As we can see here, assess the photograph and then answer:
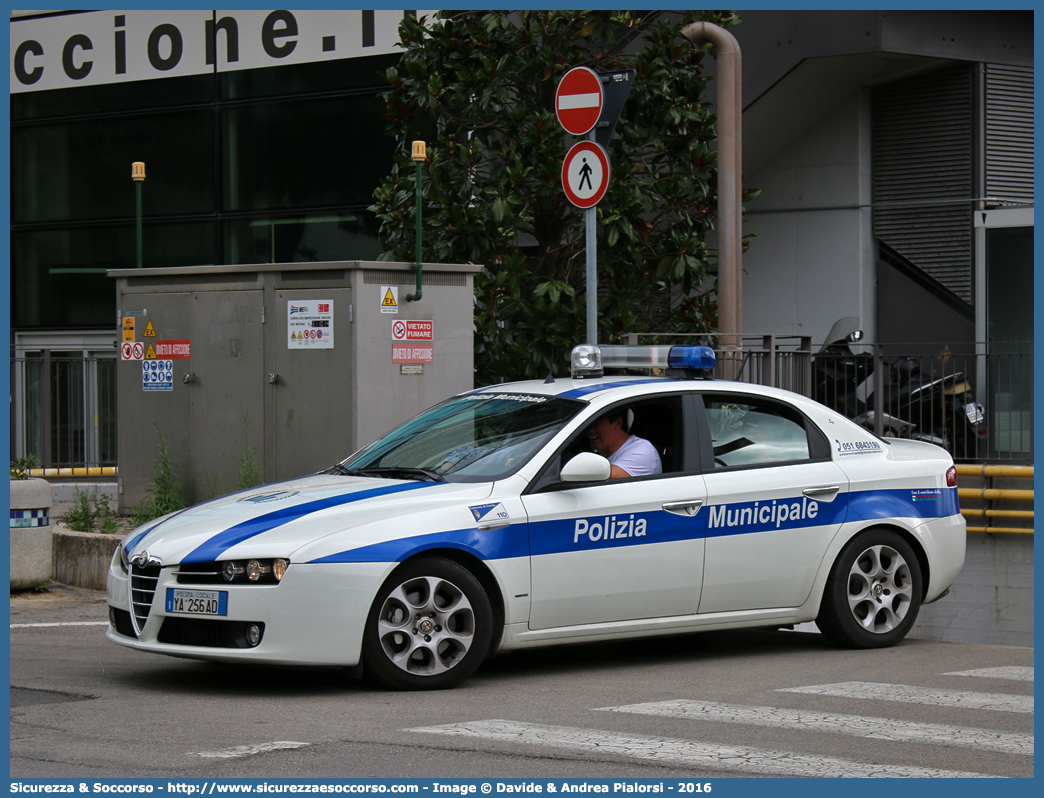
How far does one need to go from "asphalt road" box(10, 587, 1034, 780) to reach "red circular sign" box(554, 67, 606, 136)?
382 centimetres

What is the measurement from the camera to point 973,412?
12.2m

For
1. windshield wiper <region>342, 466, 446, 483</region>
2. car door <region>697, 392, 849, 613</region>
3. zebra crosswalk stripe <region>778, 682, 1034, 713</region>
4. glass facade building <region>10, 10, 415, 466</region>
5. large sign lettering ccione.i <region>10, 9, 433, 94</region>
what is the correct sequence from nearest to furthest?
zebra crosswalk stripe <region>778, 682, 1034, 713</region>, windshield wiper <region>342, 466, 446, 483</region>, car door <region>697, 392, 849, 613</region>, large sign lettering ccione.i <region>10, 9, 433, 94</region>, glass facade building <region>10, 10, 415, 466</region>

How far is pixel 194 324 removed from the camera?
1178 cm

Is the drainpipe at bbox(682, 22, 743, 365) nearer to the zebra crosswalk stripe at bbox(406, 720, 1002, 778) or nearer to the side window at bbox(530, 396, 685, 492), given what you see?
the side window at bbox(530, 396, 685, 492)

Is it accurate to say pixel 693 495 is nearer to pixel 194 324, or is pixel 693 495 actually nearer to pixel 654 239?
pixel 194 324

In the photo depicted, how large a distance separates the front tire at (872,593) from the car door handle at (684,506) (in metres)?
1.05

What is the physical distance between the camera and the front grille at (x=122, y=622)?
22.2ft

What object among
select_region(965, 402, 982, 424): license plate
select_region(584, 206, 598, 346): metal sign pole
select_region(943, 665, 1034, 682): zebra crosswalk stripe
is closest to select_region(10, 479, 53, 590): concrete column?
select_region(584, 206, 598, 346): metal sign pole

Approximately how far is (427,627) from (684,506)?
5.45 ft

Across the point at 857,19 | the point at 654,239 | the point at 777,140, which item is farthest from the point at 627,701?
the point at 777,140

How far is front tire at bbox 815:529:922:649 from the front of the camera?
26.3 feet

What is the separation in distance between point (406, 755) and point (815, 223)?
41.0 ft

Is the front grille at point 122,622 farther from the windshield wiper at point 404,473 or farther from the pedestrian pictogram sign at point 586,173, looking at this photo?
the pedestrian pictogram sign at point 586,173

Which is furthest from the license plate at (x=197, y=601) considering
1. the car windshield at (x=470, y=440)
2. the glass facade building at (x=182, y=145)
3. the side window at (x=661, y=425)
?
the glass facade building at (x=182, y=145)
